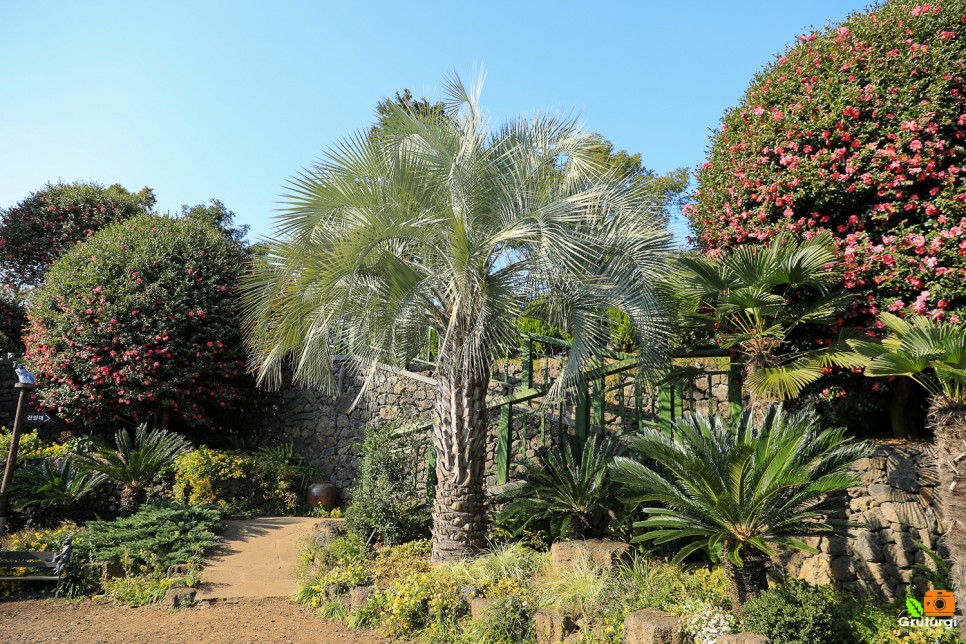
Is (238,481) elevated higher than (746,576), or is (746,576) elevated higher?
(238,481)

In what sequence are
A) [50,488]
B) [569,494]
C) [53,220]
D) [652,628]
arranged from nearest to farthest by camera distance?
[652,628], [569,494], [50,488], [53,220]

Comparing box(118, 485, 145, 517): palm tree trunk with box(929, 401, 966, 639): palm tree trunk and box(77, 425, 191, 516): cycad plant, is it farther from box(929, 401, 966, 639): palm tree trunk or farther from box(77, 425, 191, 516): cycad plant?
box(929, 401, 966, 639): palm tree trunk

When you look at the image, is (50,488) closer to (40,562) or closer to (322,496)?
(40,562)

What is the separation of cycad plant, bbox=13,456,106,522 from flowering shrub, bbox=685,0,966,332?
9631 mm

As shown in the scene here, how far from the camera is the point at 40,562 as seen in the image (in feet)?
24.1

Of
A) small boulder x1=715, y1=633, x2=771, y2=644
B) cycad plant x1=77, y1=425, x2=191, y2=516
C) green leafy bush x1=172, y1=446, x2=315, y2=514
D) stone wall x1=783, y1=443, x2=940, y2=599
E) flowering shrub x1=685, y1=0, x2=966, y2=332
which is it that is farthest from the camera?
green leafy bush x1=172, y1=446, x2=315, y2=514

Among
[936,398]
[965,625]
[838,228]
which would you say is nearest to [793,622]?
[965,625]

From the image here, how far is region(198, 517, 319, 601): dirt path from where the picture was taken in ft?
24.0

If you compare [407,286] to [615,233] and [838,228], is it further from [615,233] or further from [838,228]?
[838,228]

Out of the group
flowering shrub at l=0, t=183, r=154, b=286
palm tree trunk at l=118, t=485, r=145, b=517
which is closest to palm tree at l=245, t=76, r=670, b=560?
palm tree trunk at l=118, t=485, r=145, b=517

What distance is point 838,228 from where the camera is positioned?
22.7 ft

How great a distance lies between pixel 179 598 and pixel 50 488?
3.62 m

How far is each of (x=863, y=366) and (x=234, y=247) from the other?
37.8 ft

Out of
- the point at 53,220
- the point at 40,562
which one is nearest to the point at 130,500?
the point at 40,562
